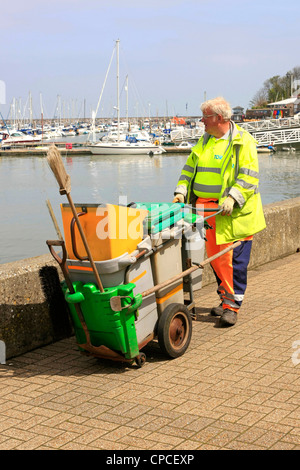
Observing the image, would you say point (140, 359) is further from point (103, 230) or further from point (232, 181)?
point (232, 181)

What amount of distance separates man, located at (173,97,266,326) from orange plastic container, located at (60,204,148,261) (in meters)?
1.12

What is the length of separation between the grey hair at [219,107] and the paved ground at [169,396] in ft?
5.42

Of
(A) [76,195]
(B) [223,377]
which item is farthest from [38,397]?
(A) [76,195]

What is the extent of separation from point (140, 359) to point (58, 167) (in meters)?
1.38

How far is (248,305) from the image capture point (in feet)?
20.1

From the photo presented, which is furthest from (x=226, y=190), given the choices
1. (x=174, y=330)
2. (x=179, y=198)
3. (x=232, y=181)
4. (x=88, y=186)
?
(x=88, y=186)

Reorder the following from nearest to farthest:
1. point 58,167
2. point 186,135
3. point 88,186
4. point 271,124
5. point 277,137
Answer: point 58,167 < point 88,186 < point 277,137 < point 271,124 < point 186,135

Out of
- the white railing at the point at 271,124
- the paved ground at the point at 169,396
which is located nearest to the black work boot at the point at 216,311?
the paved ground at the point at 169,396

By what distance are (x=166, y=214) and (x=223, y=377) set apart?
1174 millimetres

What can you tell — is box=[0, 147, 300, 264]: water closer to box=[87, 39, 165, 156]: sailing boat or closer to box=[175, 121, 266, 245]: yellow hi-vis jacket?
box=[87, 39, 165, 156]: sailing boat

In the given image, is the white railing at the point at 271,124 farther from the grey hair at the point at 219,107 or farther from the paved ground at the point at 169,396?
the paved ground at the point at 169,396

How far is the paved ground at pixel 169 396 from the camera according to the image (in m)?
3.53

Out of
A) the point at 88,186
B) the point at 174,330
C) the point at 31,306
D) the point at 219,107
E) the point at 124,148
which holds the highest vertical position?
the point at 219,107

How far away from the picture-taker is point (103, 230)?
4312 mm
